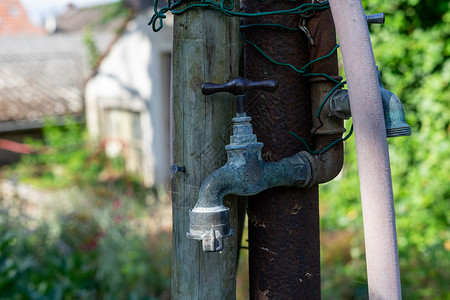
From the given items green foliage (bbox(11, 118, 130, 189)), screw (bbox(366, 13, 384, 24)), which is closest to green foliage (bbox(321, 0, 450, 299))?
screw (bbox(366, 13, 384, 24))

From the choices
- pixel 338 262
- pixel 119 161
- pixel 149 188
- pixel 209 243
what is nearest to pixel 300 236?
pixel 209 243

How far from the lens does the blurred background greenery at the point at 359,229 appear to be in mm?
3471

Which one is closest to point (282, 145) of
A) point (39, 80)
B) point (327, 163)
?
point (327, 163)

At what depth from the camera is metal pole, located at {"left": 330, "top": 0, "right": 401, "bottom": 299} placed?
99cm

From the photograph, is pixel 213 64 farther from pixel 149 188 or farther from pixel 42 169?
pixel 42 169

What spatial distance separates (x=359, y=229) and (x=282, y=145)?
128 inches

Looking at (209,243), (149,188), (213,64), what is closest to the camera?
(209,243)

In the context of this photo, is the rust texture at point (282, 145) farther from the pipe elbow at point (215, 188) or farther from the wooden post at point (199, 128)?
the pipe elbow at point (215, 188)

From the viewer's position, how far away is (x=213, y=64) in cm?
125

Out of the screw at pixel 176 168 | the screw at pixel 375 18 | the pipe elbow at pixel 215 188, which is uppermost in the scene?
the screw at pixel 375 18

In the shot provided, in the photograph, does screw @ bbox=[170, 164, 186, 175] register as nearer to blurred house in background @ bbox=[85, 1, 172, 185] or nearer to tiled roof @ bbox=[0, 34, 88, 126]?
blurred house in background @ bbox=[85, 1, 172, 185]

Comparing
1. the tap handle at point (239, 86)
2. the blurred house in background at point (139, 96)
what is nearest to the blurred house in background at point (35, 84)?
the blurred house in background at point (139, 96)

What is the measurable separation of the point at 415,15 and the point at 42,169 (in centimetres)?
796

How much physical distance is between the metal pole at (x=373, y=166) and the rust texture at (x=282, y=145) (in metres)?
0.32
